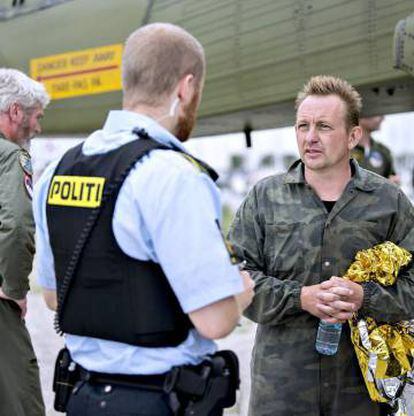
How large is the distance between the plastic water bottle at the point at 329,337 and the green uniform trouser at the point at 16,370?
4.69 feet

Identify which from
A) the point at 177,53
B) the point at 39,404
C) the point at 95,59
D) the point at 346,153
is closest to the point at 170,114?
the point at 177,53

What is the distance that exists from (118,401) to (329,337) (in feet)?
3.45

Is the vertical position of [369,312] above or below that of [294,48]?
below

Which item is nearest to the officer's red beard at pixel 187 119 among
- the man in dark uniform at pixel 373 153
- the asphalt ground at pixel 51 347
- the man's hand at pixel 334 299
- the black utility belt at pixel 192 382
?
the black utility belt at pixel 192 382

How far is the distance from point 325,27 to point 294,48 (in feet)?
0.81

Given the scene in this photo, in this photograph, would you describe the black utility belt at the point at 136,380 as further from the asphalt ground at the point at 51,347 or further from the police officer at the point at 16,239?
the asphalt ground at the point at 51,347

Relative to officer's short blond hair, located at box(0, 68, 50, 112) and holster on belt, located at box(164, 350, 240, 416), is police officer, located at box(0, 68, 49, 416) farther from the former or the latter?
holster on belt, located at box(164, 350, 240, 416)

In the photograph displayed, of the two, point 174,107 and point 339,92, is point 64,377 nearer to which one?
point 174,107

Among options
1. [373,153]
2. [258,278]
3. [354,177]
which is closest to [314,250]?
[258,278]

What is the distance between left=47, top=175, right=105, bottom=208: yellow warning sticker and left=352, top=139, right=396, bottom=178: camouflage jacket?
151 inches

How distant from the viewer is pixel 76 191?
6.17ft

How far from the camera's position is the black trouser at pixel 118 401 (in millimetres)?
1807

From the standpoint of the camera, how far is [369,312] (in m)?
2.64

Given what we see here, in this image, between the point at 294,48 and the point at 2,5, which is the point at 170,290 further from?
the point at 2,5
